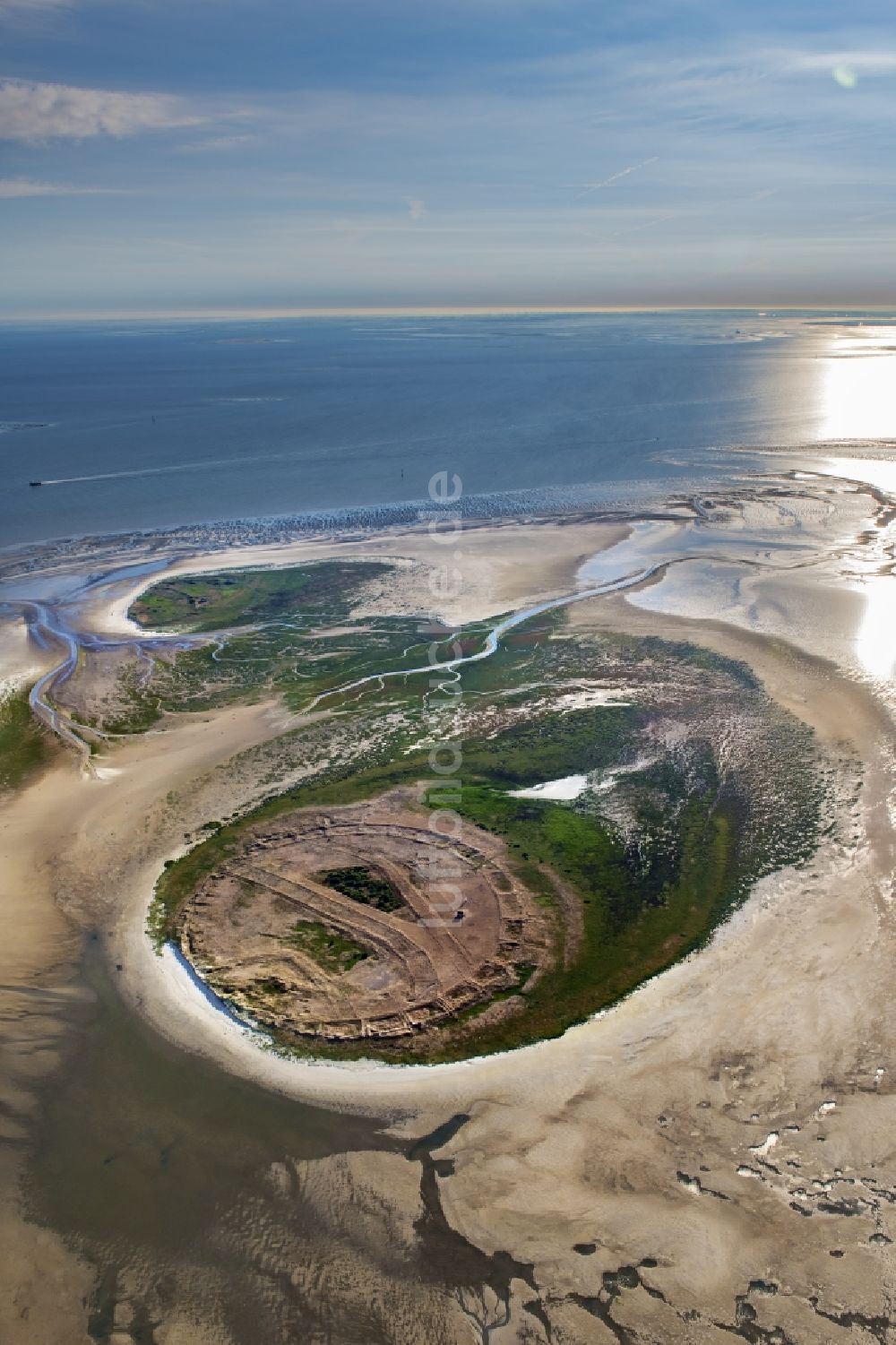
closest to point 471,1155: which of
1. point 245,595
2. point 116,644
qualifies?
point 116,644

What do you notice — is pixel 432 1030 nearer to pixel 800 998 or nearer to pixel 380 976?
pixel 380 976

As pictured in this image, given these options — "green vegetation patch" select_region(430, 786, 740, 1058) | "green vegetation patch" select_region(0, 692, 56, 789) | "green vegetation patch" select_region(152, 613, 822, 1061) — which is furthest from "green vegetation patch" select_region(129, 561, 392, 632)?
"green vegetation patch" select_region(430, 786, 740, 1058)

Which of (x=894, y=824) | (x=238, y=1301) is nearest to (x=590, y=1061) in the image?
(x=238, y=1301)

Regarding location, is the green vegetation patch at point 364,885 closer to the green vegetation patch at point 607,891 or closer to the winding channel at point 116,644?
the green vegetation patch at point 607,891

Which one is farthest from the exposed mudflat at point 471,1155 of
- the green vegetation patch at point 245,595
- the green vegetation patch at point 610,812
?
the green vegetation patch at point 245,595

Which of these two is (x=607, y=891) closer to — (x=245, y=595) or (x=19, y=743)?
(x=19, y=743)

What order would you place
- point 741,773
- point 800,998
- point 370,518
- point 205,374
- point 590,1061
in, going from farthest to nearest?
1. point 205,374
2. point 370,518
3. point 741,773
4. point 800,998
5. point 590,1061
